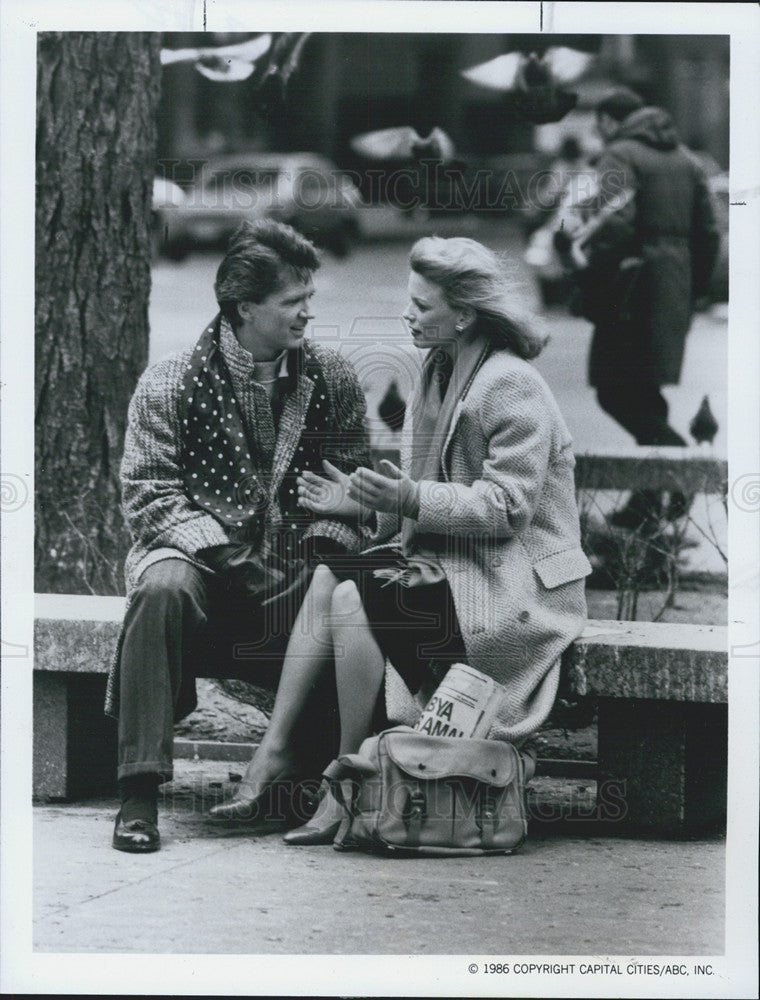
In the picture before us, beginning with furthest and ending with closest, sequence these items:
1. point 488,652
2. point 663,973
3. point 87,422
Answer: point 87,422 → point 488,652 → point 663,973

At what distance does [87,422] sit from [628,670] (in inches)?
74.6

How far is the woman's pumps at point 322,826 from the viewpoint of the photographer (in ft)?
15.9

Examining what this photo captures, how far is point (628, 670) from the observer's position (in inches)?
193

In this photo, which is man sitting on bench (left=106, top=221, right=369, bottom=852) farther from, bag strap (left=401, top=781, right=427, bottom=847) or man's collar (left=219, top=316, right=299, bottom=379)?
bag strap (left=401, top=781, right=427, bottom=847)

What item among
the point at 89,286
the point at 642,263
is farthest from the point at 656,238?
the point at 89,286

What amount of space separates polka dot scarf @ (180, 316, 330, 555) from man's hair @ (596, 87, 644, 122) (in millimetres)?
1233

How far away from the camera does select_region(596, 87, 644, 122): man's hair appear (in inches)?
200

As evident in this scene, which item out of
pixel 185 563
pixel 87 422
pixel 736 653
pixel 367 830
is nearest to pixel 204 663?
pixel 185 563

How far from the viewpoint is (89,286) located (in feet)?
18.4

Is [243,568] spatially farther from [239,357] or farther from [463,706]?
[463,706]

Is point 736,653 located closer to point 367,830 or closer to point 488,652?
point 488,652

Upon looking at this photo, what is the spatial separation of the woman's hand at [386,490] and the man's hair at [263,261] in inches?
24.2

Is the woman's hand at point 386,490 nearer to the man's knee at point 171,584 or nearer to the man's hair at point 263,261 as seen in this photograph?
the man's knee at point 171,584

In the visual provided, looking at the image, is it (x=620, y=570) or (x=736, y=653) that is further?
(x=620, y=570)
